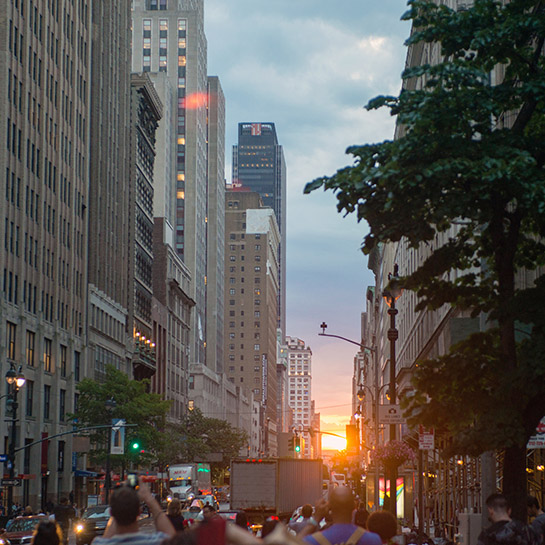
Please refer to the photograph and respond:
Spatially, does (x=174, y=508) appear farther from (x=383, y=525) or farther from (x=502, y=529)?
(x=383, y=525)

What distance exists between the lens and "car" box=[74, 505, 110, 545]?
41.1 m

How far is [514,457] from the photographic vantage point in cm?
1841

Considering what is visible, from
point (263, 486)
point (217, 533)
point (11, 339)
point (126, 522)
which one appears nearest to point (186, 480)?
point (11, 339)

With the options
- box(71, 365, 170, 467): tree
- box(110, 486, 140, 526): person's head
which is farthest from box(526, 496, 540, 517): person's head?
box(71, 365, 170, 467): tree

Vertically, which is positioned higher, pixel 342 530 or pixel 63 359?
pixel 63 359

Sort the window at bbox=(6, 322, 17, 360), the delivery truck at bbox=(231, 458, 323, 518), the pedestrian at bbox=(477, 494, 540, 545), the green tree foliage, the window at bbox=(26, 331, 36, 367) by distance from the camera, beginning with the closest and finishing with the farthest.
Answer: the pedestrian at bbox=(477, 494, 540, 545) < the delivery truck at bbox=(231, 458, 323, 518) < the window at bbox=(6, 322, 17, 360) < the window at bbox=(26, 331, 36, 367) < the green tree foliage

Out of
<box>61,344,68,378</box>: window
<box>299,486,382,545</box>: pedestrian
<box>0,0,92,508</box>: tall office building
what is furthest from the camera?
<box>61,344,68,378</box>: window

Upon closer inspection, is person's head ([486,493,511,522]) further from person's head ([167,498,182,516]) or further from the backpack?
person's head ([167,498,182,516])

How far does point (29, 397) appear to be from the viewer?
79688mm

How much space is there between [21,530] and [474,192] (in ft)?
95.1

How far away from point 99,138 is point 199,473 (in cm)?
3580

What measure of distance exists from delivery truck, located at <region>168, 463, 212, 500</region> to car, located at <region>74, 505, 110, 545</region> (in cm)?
5213

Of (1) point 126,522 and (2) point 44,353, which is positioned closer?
(1) point 126,522

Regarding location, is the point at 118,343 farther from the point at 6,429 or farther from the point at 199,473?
the point at 6,429
